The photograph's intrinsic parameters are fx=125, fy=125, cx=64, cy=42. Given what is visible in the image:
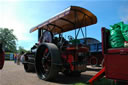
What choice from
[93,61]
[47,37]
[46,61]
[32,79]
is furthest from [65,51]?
[93,61]

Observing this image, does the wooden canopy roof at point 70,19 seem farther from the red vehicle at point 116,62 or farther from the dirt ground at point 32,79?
the red vehicle at point 116,62

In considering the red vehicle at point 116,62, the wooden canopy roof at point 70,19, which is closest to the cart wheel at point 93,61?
the wooden canopy roof at point 70,19

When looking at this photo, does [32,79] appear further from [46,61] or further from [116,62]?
[116,62]

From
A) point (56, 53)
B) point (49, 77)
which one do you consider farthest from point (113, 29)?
point (49, 77)

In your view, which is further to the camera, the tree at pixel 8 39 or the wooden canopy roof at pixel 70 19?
the tree at pixel 8 39

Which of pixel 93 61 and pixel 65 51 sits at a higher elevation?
pixel 65 51

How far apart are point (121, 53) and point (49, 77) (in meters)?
2.86

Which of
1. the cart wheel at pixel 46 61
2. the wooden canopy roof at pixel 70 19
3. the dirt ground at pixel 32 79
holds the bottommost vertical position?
the dirt ground at pixel 32 79

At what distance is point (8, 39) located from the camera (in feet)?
193

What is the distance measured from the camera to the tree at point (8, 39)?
189ft

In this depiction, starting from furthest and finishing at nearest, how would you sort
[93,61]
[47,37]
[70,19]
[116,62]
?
[93,61] < [47,37] < [70,19] < [116,62]

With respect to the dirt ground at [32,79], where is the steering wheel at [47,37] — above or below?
above

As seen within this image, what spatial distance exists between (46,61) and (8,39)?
2334 inches

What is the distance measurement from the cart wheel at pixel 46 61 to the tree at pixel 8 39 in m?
57.1
